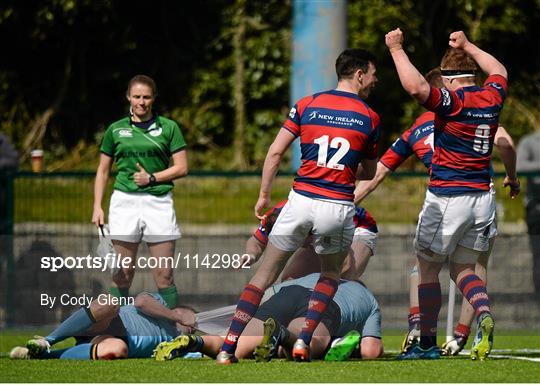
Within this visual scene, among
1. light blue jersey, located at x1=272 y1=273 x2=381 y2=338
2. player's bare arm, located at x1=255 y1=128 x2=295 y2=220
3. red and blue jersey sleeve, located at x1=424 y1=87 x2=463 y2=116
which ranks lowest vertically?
light blue jersey, located at x1=272 y1=273 x2=381 y2=338

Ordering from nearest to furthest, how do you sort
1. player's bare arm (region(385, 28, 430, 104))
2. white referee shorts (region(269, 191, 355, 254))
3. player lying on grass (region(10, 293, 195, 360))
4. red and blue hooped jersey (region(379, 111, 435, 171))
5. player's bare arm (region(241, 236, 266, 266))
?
1. player's bare arm (region(385, 28, 430, 104))
2. white referee shorts (region(269, 191, 355, 254))
3. player lying on grass (region(10, 293, 195, 360))
4. player's bare arm (region(241, 236, 266, 266))
5. red and blue hooped jersey (region(379, 111, 435, 171))

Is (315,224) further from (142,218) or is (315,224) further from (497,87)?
(142,218)

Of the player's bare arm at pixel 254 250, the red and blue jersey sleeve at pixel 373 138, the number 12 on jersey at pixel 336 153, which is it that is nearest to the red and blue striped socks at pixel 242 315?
the player's bare arm at pixel 254 250

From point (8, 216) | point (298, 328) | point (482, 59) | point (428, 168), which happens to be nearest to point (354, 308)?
point (298, 328)

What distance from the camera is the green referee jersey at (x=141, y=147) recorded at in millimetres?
10211

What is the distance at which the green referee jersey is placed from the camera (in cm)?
1021

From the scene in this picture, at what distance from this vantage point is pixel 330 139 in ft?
27.7

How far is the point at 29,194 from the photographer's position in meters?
12.7

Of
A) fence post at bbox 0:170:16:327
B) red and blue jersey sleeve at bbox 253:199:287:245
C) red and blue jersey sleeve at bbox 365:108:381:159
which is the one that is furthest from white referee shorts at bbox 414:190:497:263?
fence post at bbox 0:170:16:327

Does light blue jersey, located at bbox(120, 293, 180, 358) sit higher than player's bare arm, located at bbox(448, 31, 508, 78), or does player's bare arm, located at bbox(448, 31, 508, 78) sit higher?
player's bare arm, located at bbox(448, 31, 508, 78)

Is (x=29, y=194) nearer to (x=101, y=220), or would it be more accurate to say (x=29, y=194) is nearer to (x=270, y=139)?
(x=101, y=220)

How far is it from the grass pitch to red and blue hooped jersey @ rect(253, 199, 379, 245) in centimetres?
92

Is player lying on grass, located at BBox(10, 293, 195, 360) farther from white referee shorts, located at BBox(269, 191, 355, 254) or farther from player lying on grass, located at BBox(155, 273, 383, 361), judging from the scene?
white referee shorts, located at BBox(269, 191, 355, 254)

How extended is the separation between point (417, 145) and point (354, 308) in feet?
4.01
